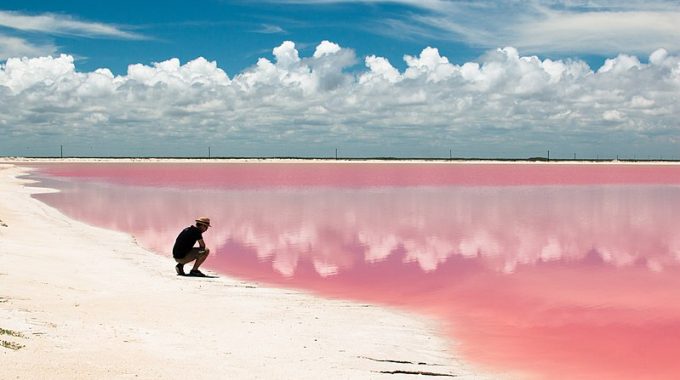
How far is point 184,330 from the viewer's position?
11391mm

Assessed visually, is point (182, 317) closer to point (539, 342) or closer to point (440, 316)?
point (440, 316)

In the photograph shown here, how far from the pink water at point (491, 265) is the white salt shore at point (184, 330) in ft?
4.20

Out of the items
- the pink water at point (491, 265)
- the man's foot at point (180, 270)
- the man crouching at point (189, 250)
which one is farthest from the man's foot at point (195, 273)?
the pink water at point (491, 265)

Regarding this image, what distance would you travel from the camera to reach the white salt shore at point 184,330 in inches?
345

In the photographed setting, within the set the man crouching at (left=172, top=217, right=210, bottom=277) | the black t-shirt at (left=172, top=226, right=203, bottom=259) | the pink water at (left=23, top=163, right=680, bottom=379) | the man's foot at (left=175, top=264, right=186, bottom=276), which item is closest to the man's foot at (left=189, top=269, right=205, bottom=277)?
the man crouching at (left=172, top=217, right=210, bottom=277)

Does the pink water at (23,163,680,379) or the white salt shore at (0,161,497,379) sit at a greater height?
the white salt shore at (0,161,497,379)

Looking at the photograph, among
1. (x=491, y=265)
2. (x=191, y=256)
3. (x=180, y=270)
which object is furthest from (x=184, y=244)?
(x=491, y=265)

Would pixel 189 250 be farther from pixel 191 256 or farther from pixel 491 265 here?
pixel 491 265

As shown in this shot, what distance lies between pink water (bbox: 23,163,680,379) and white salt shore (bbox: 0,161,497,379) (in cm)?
128

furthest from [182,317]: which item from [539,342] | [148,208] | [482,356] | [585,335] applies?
[148,208]

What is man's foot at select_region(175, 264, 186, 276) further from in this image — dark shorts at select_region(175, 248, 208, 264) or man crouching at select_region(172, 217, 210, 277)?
dark shorts at select_region(175, 248, 208, 264)

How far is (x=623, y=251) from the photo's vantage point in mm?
25766

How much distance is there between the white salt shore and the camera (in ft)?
28.7

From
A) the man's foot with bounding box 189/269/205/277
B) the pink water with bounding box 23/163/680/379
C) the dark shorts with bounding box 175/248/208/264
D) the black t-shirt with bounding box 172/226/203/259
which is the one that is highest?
the black t-shirt with bounding box 172/226/203/259
